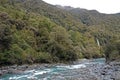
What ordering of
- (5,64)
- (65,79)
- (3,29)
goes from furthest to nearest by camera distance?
(3,29)
(5,64)
(65,79)

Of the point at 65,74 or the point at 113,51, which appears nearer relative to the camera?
the point at 65,74

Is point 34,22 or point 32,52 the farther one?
point 34,22

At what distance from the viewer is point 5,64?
70.5 m

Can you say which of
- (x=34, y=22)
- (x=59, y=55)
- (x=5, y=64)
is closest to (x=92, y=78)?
(x=5, y=64)

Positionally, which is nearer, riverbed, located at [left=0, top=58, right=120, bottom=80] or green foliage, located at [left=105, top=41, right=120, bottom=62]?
riverbed, located at [left=0, top=58, right=120, bottom=80]

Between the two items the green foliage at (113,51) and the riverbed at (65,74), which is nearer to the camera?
the riverbed at (65,74)

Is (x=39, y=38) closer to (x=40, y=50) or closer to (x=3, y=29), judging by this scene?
(x=40, y=50)

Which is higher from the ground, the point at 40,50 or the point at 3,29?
the point at 3,29

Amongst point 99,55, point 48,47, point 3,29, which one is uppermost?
point 3,29

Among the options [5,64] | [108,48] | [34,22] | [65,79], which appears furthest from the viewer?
[34,22]

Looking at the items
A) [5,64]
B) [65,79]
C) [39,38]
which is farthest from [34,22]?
[65,79]

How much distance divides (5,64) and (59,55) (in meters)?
24.6

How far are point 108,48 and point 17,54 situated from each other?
107 ft

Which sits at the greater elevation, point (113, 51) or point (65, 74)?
point (65, 74)
